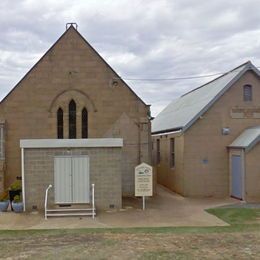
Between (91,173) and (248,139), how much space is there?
26.8ft

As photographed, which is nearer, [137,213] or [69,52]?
[137,213]

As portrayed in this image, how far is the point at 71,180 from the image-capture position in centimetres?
1930

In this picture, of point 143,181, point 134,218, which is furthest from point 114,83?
point 134,218

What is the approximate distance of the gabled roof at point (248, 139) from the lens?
→ 846 inches

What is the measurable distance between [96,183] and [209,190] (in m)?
7.09

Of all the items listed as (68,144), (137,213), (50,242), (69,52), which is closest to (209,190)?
(137,213)

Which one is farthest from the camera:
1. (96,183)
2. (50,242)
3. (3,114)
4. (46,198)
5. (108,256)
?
(3,114)

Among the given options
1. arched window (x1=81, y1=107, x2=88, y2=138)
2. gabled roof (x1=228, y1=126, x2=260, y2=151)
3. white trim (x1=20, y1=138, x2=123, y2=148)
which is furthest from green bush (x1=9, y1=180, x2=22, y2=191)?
gabled roof (x1=228, y1=126, x2=260, y2=151)

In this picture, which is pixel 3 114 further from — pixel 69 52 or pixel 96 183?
pixel 96 183

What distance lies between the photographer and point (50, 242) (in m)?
12.6

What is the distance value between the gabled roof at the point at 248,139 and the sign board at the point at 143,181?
5.18 metres

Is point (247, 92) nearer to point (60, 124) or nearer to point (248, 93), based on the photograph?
point (248, 93)

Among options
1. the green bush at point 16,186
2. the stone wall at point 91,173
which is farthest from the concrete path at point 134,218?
the green bush at point 16,186

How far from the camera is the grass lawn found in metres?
10.9
